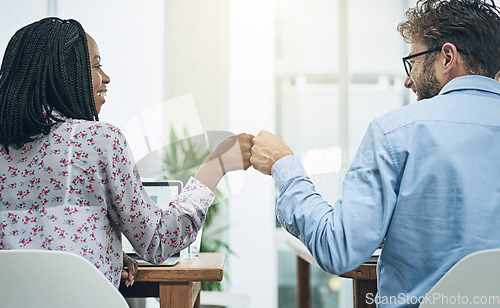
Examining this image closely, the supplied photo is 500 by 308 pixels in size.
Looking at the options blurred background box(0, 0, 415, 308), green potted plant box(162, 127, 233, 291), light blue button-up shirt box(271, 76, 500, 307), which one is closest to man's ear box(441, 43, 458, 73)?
light blue button-up shirt box(271, 76, 500, 307)

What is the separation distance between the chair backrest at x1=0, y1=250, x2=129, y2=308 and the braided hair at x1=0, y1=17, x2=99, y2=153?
313 millimetres

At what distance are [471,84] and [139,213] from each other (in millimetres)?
755

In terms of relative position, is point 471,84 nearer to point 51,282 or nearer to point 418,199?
point 418,199

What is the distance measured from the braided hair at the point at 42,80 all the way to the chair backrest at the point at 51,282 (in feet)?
1.03

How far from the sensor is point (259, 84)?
122 inches

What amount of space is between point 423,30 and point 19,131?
3.05 feet

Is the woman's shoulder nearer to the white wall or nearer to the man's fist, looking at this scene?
the man's fist

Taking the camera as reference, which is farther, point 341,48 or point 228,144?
point 341,48

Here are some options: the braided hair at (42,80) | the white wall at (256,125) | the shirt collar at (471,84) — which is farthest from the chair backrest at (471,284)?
the white wall at (256,125)

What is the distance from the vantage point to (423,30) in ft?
3.71

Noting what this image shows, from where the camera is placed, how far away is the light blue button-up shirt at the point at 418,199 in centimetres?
89

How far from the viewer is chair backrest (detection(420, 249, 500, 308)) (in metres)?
0.74

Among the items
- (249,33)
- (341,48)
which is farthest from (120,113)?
(341,48)

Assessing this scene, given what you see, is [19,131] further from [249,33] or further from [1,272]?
[249,33]
